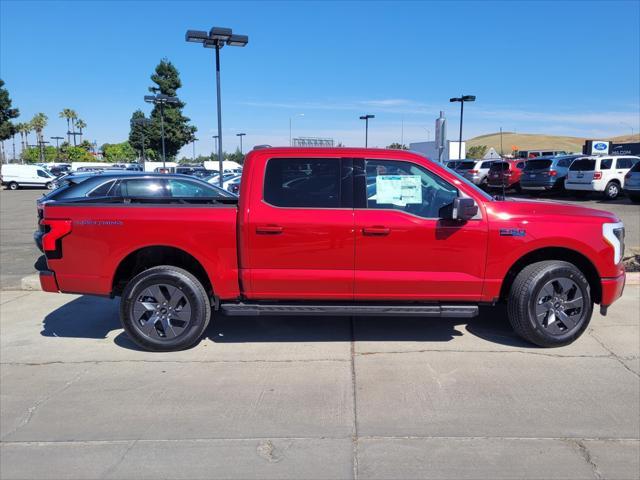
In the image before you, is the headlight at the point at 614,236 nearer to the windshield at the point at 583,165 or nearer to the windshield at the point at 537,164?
the windshield at the point at 583,165

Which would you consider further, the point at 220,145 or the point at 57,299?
the point at 220,145

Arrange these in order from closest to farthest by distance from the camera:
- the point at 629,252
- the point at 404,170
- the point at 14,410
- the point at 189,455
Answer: the point at 189,455, the point at 14,410, the point at 404,170, the point at 629,252

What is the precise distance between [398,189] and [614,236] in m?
2.11

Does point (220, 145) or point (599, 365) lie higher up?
point (220, 145)

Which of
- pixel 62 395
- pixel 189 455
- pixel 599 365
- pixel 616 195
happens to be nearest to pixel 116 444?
pixel 189 455

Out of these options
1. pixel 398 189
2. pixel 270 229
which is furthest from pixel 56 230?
pixel 398 189

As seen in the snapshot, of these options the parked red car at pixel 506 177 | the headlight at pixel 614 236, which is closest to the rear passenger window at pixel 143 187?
the headlight at pixel 614 236

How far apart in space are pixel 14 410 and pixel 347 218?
3135 millimetres

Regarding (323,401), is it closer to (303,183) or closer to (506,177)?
(303,183)

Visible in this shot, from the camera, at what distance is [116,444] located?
11.6ft

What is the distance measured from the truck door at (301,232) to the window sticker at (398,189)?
0.93 feet

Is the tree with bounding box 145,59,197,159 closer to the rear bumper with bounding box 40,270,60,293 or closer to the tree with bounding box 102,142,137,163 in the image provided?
the tree with bounding box 102,142,137,163

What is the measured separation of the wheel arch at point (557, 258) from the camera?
16.7 ft

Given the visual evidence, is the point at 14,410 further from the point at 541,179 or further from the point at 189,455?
the point at 541,179
